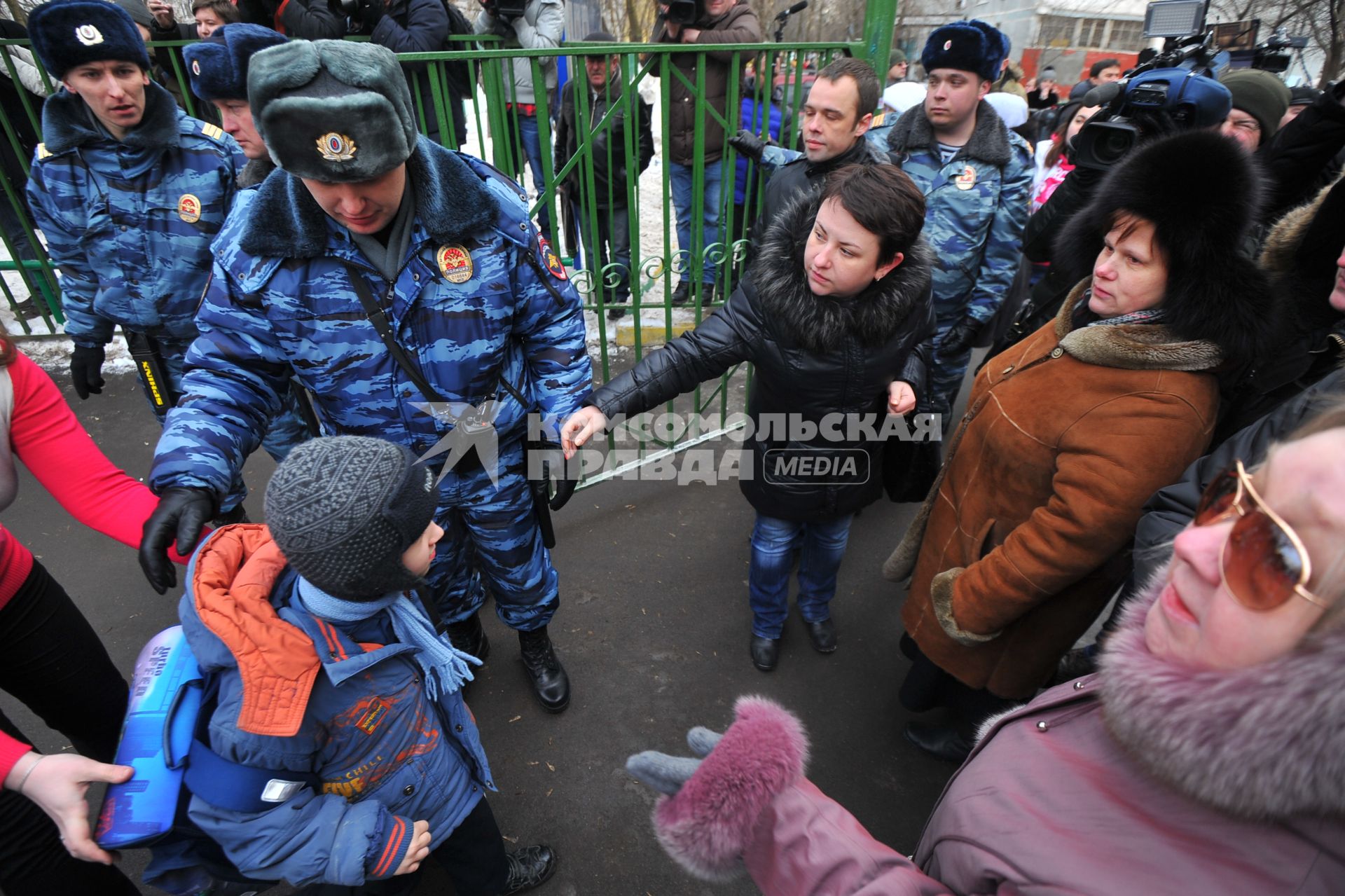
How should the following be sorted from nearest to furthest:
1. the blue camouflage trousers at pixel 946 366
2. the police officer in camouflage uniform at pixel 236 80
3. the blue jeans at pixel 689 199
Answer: the police officer in camouflage uniform at pixel 236 80 → the blue camouflage trousers at pixel 946 366 → the blue jeans at pixel 689 199

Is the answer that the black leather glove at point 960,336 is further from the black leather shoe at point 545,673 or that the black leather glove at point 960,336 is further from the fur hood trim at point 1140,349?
the black leather shoe at point 545,673

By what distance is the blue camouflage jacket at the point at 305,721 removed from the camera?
3.97ft

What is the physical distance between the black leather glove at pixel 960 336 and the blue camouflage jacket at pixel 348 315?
224cm

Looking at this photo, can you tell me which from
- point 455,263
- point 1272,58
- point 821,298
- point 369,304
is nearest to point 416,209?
point 455,263

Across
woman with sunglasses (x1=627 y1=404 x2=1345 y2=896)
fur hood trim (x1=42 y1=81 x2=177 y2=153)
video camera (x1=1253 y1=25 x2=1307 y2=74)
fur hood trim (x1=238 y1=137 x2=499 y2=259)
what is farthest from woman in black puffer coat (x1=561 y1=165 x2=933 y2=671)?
video camera (x1=1253 y1=25 x2=1307 y2=74)

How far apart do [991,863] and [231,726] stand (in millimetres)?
1283

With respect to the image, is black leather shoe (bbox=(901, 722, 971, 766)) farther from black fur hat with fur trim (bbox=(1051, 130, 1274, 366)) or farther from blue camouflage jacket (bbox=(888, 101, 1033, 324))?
blue camouflage jacket (bbox=(888, 101, 1033, 324))

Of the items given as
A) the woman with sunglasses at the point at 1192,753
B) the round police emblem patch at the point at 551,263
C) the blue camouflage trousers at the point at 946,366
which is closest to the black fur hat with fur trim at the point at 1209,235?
the woman with sunglasses at the point at 1192,753

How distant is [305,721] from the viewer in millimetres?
1285

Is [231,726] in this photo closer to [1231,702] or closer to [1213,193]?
[1231,702]

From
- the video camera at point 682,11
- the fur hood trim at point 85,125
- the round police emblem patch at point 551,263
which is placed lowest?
the round police emblem patch at point 551,263

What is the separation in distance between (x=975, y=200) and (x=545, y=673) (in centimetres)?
287

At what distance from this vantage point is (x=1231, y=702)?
0.69 metres

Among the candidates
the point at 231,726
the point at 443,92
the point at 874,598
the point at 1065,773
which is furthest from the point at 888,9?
the point at 231,726
